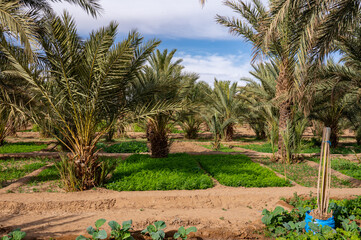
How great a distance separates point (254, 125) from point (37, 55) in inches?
637

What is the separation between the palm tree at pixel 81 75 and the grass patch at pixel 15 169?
78.9 inches

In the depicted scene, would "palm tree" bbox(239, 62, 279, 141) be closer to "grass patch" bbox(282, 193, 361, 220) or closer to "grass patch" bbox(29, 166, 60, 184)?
"grass patch" bbox(282, 193, 361, 220)

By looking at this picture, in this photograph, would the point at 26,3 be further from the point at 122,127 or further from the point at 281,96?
the point at 281,96

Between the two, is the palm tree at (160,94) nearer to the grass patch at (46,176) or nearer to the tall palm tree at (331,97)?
the grass patch at (46,176)

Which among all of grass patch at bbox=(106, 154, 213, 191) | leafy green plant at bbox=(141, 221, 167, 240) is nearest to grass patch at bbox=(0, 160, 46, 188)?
grass patch at bbox=(106, 154, 213, 191)

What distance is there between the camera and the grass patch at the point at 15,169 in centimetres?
738

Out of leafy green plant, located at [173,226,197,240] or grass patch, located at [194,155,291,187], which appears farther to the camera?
grass patch, located at [194,155,291,187]

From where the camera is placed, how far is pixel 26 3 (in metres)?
10.0

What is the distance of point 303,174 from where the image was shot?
8117mm

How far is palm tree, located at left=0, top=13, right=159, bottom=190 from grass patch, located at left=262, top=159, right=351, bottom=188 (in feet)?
16.8

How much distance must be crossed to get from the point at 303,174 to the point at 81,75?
6617 mm

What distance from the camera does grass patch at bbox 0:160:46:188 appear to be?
7.38 m

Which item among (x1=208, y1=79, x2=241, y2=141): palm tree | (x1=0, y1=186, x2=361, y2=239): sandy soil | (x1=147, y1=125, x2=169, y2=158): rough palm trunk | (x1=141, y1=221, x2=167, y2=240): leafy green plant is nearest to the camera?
(x1=141, y1=221, x2=167, y2=240): leafy green plant

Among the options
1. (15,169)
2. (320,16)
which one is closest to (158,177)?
(15,169)
